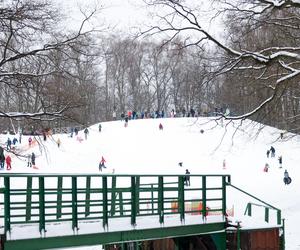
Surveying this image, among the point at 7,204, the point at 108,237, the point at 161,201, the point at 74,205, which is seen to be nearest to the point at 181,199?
the point at 161,201

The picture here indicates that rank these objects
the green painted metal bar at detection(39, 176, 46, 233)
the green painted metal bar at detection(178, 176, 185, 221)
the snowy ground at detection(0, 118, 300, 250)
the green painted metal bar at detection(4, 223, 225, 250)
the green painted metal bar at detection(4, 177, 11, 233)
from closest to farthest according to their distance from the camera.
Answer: the green painted metal bar at detection(4, 177, 11, 233) < the green painted metal bar at detection(4, 223, 225, 250) < the green painted metal bar at detection(39, 176, 46, 233) < the green painted metal bar at detection(178, 176, 185, 221) < the snowy ground at detection(0, 118, 300, 250)

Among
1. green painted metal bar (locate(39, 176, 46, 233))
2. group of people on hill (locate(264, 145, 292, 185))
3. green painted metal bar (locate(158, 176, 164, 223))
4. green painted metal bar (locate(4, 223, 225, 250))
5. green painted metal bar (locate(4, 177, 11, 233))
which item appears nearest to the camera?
green painted metal bar (locate(4, 177, 11, 233))

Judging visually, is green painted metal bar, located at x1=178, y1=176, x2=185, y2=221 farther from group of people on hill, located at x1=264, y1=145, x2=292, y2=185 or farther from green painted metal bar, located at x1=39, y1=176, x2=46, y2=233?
group of people on hill, located at x1=264, y1=145, x2=292, y2=185

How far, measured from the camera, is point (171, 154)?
5356cm

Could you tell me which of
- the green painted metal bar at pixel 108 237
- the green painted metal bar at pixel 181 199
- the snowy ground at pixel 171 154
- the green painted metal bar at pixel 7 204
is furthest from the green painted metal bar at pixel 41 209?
the snowy ground at pixel 171 154

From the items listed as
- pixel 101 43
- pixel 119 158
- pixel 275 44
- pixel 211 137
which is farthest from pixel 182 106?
pixel 101 43

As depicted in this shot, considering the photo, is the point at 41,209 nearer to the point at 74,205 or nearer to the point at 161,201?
the point at 74,205

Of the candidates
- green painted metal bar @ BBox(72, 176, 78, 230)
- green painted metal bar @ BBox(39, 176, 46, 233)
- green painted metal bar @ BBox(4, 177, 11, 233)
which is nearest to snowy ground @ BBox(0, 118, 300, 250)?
green painted metal bar @ BBox(72, 176, 78, 230)

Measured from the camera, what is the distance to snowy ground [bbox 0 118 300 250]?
4238 centimetres

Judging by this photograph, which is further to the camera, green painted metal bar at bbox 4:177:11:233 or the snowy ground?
the snowy ground

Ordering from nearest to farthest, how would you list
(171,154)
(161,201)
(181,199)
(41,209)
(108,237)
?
1. (41,209)
2. (108,237)
3. (161,201)
4. (181,199)
5. (171,154)

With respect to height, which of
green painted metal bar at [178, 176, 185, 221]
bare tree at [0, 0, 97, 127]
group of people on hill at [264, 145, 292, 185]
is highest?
bare tree at [0, 0, 97, 127]

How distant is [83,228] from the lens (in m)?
11.7

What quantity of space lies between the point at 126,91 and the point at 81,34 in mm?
79819
